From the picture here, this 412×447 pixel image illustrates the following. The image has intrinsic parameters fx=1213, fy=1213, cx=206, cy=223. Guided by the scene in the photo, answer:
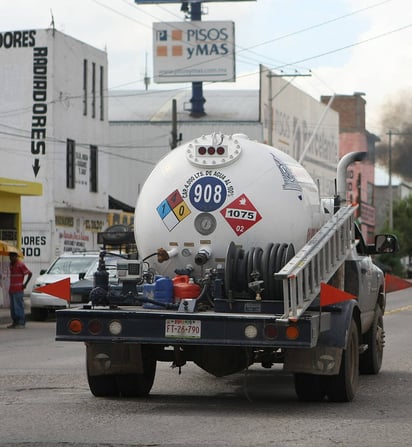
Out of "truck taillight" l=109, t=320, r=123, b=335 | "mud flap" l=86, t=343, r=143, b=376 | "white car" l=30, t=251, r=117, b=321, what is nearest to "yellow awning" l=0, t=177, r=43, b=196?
"white car" l=30, t=251, r=117, b=321

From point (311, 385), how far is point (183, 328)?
1595 millimetres

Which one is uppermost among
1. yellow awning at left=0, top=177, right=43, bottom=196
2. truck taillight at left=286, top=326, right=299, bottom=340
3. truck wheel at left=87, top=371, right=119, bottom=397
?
yellow awning at left=0, top=177, right=43, bottom=196

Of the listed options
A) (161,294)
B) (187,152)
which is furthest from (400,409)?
(187,152)

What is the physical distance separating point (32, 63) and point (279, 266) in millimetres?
38289

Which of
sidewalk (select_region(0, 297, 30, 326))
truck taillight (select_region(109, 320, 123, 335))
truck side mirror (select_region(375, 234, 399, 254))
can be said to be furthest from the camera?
sidewalk (select_region(0, 297, 30, 326))

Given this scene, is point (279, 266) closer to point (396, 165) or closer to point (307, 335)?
point (307, 335)

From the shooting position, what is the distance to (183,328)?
11.1m

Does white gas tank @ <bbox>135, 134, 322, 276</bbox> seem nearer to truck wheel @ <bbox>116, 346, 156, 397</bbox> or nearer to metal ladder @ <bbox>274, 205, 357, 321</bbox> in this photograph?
metal ladder @ <bbox>274, 205, 357, 321</bbox>

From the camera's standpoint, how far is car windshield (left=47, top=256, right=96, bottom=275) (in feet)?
100

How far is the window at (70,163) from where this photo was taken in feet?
163

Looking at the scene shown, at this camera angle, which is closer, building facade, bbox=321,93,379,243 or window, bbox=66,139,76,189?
window, bbox=66,139,76,189

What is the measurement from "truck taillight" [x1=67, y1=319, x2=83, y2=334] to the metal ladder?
1.95 metres

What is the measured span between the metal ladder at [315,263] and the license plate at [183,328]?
0.82 m

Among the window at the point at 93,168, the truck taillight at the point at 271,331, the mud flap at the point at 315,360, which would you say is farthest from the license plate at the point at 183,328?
the window at the point at 93,168
